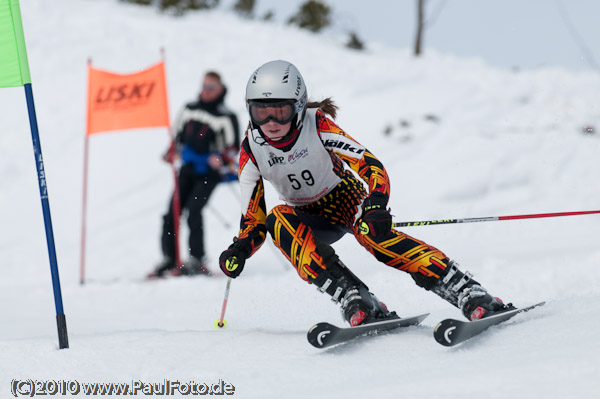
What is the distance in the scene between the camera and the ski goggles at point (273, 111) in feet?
11.0

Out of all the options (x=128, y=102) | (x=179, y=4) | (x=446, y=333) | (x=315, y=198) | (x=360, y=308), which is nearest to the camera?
(x=446, y=333)

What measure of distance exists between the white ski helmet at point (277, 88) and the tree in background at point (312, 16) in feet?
58.0

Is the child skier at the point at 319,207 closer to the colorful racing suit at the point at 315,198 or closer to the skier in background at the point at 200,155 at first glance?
the colorful racing suit at the point at 315,198

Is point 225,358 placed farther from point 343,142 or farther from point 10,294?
point 10,294

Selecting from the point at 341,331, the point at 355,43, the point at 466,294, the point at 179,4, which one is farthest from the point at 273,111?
the point at 179,4

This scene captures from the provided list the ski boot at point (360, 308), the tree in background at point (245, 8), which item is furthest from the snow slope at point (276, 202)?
the tree in background at point (245, 8)

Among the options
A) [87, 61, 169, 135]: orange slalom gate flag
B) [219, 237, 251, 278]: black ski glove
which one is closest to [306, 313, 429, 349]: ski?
[219, 237, 251, 278]: black ski glove

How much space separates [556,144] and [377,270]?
206 inches

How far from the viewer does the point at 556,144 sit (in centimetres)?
1023

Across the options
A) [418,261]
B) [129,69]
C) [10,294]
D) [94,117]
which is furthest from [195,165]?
[129,69]

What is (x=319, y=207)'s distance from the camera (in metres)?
3.76

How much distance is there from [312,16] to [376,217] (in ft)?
61.5

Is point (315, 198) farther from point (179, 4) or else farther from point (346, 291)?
point (179, 4)

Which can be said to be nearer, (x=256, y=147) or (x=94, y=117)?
→ (x=256, y=147)
